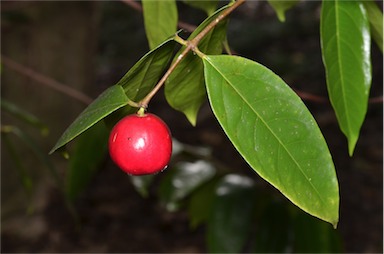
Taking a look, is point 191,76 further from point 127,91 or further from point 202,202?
point 202,202

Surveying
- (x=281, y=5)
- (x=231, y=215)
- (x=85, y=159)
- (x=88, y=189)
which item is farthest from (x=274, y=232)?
(x=88, y=189)

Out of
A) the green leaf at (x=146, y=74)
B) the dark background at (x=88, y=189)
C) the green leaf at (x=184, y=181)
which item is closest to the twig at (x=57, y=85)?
the green leaf at (x=184, y=181)

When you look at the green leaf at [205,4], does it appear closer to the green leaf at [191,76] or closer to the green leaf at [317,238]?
the green leaf at [191,76]

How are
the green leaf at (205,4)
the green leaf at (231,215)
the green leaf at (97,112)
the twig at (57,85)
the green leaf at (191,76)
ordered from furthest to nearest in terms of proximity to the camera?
the green leaf at (231,215)
the twig at (57,85)
the green leaf at (205,4)
the green leaf at (191,76)
the green leaf at (97,112)

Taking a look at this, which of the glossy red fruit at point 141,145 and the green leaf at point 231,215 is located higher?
the glossy red fruit at point 141,145

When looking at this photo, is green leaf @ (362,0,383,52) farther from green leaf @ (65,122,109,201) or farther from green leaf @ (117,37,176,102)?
green leaf @ (65,122,109,201)

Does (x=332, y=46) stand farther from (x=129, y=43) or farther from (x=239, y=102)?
(x=129, y=43)

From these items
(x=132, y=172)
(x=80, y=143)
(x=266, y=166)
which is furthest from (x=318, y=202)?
A: (x=80, y=143)
